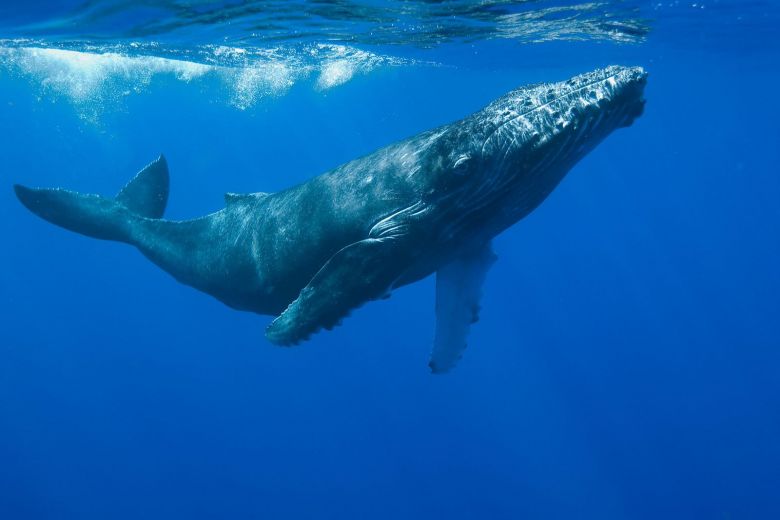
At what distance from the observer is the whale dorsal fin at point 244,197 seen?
28.8 ft

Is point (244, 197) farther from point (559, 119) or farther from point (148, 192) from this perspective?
point (559, 119)

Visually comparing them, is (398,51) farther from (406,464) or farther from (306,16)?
(406,464)

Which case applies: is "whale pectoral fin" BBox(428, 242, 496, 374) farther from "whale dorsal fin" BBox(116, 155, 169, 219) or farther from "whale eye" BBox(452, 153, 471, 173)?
"whale dorsal fin" BBox(116, 155, 169, 219)

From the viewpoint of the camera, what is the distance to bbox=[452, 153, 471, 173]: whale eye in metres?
5.56

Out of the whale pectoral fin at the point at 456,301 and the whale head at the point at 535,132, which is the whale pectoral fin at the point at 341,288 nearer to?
the whale head at the point at 535,132

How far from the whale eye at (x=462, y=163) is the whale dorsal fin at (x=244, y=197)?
4020mm

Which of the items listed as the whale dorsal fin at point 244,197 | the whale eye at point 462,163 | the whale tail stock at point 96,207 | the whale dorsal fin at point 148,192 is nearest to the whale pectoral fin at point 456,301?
the whale eye at point 462,163

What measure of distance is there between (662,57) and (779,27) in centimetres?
983

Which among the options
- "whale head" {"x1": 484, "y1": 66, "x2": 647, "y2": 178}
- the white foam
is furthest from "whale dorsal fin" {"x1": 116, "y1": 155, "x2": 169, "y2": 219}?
the white foam

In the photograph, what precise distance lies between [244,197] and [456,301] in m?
3.87

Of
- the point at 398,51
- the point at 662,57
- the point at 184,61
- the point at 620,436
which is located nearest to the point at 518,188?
the point at 398,51

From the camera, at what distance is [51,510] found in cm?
3538

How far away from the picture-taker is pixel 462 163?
5562 millimetres

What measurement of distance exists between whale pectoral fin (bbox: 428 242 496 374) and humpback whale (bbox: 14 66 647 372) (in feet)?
0.05
